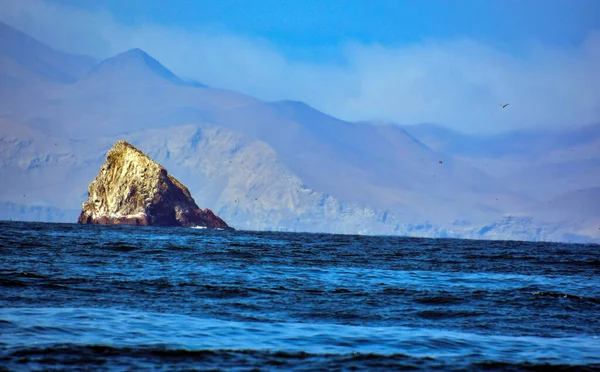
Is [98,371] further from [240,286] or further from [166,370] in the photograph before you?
[240,286]

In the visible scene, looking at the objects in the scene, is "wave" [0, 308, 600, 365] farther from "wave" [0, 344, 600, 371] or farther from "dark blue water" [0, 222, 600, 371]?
"wave" [0, 344, 600, 371]

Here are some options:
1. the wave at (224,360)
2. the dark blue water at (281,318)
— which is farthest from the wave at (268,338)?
the wave at (224,360)

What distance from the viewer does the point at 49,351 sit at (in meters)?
19.8

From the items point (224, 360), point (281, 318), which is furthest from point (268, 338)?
point (281, 318)

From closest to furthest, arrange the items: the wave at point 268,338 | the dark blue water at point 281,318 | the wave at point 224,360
Answer: the wave at point 224,360, the dark blue water at point 281,318, the wave at point 268,338

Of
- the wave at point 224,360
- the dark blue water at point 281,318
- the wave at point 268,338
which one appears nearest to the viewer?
the wave at point 224,360

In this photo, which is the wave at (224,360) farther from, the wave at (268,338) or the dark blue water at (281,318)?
the wave at (268,338)

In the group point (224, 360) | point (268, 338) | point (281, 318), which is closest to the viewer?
point (224, 360)

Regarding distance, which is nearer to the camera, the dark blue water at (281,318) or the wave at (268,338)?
the dark blue water at (281,318)

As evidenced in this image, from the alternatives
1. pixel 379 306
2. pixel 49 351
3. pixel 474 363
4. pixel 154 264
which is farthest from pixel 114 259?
pixel 474 363

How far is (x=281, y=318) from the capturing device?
2681 cm

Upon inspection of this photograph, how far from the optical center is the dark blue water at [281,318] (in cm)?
2011

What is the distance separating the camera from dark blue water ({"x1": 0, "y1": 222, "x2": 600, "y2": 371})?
20.1 meters

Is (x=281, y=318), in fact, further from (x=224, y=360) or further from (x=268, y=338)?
(x=224, y=360)
